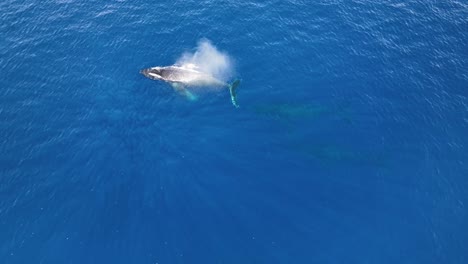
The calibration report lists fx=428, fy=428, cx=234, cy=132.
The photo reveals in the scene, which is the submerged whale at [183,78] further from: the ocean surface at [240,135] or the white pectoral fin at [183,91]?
the ocean surface at [240,135]

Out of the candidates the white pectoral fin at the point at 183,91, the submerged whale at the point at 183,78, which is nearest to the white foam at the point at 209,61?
the submerged whale at the point at 183,78

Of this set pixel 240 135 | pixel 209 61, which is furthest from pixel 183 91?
pixel 240 135

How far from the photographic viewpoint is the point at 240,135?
73.5 metres

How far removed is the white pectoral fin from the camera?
79.4 metres

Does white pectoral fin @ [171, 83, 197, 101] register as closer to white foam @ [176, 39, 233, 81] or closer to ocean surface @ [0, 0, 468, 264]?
ocean surface @ [0, 0, 468, 264]

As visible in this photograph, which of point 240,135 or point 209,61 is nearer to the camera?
point 240,135

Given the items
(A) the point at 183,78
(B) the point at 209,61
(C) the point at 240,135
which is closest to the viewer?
(C) the point at 240,135

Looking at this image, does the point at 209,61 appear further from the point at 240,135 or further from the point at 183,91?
the point at 240,135

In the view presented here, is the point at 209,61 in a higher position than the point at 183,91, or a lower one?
higher

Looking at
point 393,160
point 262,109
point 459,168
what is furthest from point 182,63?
point 459,168

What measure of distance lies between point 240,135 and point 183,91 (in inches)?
599

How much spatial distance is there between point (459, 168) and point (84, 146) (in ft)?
204

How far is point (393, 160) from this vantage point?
70688mm

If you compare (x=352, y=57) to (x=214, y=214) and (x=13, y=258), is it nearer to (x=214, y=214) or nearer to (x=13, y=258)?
(x=214, y=214)
